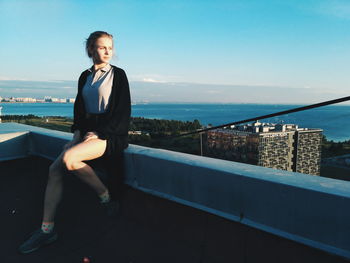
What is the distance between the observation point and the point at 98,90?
5.45 ft

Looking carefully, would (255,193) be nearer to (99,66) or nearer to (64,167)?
(64,167)

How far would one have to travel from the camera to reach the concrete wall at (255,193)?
1.08 m

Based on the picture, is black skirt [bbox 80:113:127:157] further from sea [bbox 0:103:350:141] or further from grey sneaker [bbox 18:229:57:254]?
sea [bbox 0:103:350:141]

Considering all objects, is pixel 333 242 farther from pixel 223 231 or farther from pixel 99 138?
pixel 99 138

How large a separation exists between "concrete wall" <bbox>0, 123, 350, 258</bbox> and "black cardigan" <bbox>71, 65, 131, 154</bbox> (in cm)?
22

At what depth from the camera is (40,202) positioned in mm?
1924

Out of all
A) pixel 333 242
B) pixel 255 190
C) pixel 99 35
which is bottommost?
pixel 333 242

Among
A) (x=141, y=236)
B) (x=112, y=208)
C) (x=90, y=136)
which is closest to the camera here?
(x=141, y=236)

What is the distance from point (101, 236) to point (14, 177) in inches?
60.1

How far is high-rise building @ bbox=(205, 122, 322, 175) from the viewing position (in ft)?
105

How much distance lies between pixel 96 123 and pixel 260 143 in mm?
33887

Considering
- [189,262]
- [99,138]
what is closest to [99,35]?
[99,138]

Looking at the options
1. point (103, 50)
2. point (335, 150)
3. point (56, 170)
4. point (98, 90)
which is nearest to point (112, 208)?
point (56, 170)

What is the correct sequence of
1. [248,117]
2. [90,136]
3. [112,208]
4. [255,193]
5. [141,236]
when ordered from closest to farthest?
[255,193] → [141,236] → [90,136] → [112,208] → [248,117]
